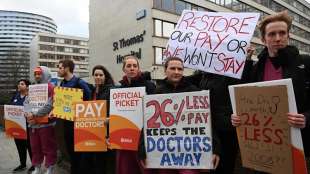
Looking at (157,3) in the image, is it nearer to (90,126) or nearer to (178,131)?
(90,126)

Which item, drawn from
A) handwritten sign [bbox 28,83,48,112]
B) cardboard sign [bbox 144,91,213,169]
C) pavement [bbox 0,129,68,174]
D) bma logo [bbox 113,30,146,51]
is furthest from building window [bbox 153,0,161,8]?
cardboard sign [bbox 144,91,213,169]

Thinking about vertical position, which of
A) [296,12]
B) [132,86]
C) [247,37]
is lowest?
[132,86]

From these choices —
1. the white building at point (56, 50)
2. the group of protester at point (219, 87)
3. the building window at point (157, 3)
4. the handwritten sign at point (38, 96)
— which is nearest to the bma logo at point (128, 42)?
the building window at point (157, 3)

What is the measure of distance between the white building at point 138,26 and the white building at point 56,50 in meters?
68.3

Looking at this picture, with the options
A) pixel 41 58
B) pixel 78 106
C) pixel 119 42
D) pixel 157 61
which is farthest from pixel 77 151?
pixel 41 58

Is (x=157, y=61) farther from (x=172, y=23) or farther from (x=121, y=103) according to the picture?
(x=121, y=103)

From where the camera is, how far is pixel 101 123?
17.9 ft

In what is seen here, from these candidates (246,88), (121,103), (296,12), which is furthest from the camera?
(296,12)

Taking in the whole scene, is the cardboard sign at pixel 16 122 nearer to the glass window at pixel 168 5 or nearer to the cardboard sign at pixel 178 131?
the cardboard sign at pixel 178 131

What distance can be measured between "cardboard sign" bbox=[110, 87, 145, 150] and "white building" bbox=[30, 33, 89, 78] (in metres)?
111

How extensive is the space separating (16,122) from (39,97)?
1678mm

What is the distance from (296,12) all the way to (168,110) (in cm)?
7441

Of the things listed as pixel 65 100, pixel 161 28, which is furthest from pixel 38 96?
pixel 161 28

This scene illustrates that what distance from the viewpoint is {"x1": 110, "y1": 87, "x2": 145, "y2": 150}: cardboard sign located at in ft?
15.3
